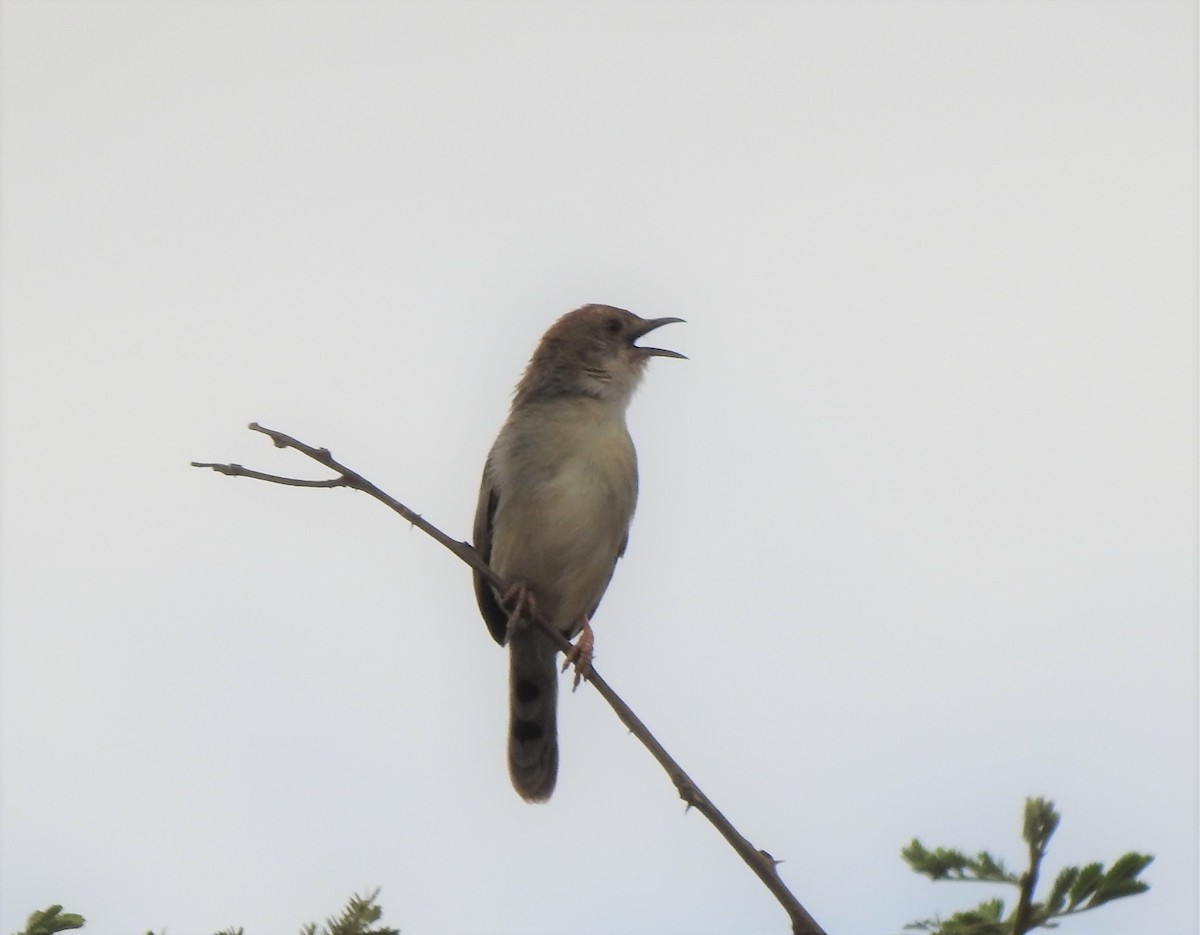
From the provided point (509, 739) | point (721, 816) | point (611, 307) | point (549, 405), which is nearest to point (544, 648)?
point (509, 739)

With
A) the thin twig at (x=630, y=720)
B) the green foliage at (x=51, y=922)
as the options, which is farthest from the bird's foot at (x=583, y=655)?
the green foliage at (x=51, y=922)

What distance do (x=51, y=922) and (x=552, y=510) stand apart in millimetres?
4673

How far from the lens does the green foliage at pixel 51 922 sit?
2.33m

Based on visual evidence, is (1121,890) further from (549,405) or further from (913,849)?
(549,405)

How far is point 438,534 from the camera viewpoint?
4285 mm

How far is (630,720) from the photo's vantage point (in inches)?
145

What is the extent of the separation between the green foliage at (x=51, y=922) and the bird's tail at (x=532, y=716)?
16.3 ft

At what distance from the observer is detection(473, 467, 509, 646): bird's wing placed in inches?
288

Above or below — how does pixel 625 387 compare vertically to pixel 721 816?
above

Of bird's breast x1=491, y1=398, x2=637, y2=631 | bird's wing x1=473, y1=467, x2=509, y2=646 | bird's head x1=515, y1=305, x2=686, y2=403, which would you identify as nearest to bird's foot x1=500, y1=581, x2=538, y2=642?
bird's breast x1=491, y1=398, x2=637, y2=631

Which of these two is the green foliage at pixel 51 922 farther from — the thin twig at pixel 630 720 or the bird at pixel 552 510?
the bird at pixel 552 510

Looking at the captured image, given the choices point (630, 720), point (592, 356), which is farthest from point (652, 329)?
point (630, 720)

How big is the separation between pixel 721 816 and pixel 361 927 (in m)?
1.16

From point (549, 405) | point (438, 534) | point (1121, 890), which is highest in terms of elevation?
point (549, 405)
